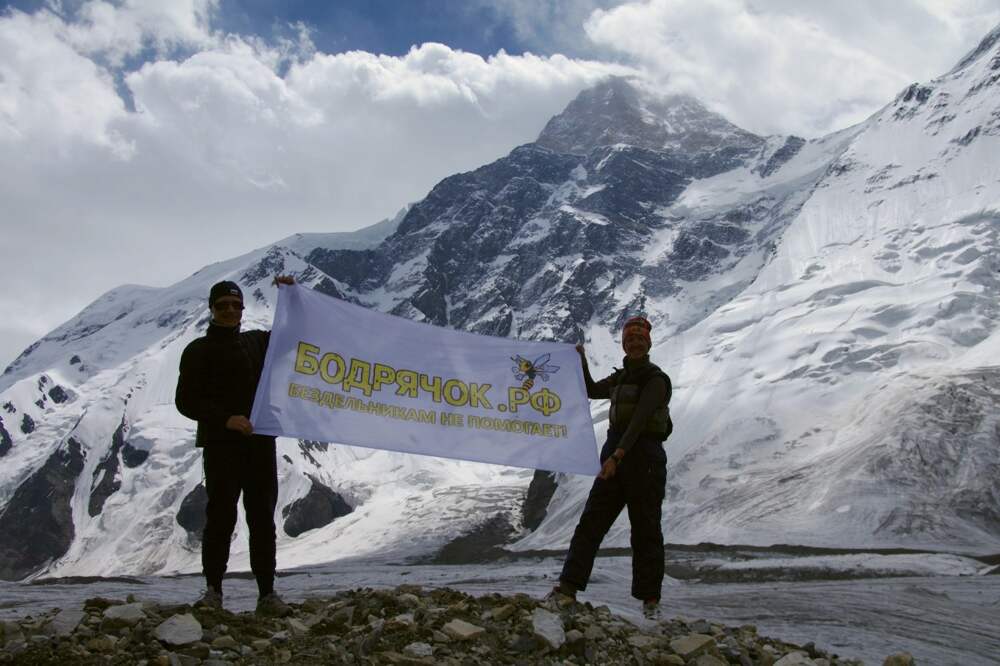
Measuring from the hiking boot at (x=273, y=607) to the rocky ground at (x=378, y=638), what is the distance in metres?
0.10

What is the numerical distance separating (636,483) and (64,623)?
182 inches

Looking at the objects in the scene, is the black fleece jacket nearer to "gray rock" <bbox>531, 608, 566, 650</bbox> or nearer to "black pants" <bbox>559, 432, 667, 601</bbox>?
"black pants" <bbox>559, 432, 667, 601</bbox>

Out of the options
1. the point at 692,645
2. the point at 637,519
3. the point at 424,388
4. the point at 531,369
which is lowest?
the point at 692,645

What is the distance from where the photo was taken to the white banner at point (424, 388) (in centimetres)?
872

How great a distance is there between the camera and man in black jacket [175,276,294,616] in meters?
7.55

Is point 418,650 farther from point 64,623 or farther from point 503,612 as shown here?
point 64,623

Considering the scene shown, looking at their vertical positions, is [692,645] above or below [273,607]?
below

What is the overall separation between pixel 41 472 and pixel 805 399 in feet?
430

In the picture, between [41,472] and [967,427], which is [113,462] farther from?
[967,427]

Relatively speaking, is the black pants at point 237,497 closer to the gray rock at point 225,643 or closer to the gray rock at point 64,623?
the gray rock at point 64,623

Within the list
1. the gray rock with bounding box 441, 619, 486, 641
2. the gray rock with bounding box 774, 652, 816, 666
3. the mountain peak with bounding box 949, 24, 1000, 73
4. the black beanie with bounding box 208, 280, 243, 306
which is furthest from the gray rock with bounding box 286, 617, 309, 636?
the mountain peak with bounding box 949, 24, 1000, 73

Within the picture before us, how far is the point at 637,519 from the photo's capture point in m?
8.06

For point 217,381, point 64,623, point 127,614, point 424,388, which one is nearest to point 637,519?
point 424,388

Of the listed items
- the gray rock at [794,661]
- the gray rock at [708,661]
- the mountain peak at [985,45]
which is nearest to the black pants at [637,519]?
the gray rock at [794,661]
